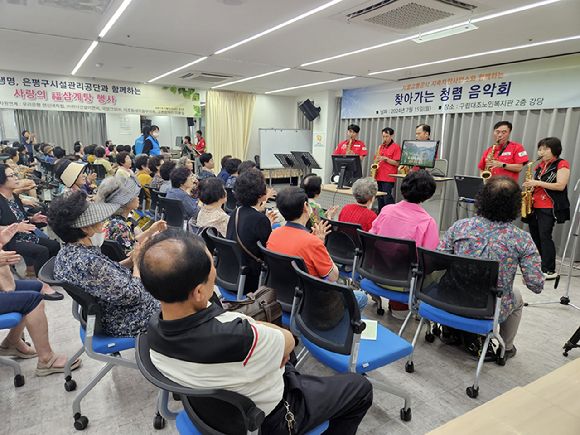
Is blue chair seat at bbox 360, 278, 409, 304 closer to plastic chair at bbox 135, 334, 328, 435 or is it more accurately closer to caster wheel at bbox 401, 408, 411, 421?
caster wheel at bbox 401, 408, 411, 421

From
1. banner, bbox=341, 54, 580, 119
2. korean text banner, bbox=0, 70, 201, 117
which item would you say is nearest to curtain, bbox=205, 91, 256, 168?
korean text banner, bbox=0, 70, 201, 117

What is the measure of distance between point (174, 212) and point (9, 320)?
216cm

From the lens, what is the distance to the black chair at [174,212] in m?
3.86

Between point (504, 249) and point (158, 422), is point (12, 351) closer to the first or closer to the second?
point (158, 422)

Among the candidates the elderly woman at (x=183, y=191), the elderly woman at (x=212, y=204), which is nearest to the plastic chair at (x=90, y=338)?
the elderly woman at (x=212, y=204)

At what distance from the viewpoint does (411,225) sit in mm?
2529

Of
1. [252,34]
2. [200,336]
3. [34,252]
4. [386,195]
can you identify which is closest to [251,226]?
[200,336]

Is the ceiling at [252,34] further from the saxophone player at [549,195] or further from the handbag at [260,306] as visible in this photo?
the handbag at [260,306]

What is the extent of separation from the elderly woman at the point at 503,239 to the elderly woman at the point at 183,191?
2.73 m

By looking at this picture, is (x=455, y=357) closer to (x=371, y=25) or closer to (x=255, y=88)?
(x=371, y=25)

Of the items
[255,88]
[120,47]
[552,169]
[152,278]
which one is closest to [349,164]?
[552,169]

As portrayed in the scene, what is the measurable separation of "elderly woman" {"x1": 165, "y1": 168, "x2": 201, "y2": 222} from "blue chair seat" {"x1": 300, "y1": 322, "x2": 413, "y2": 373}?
2.51m

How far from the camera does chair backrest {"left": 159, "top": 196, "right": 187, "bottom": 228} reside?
386 cm

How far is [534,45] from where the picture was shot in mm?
4418
